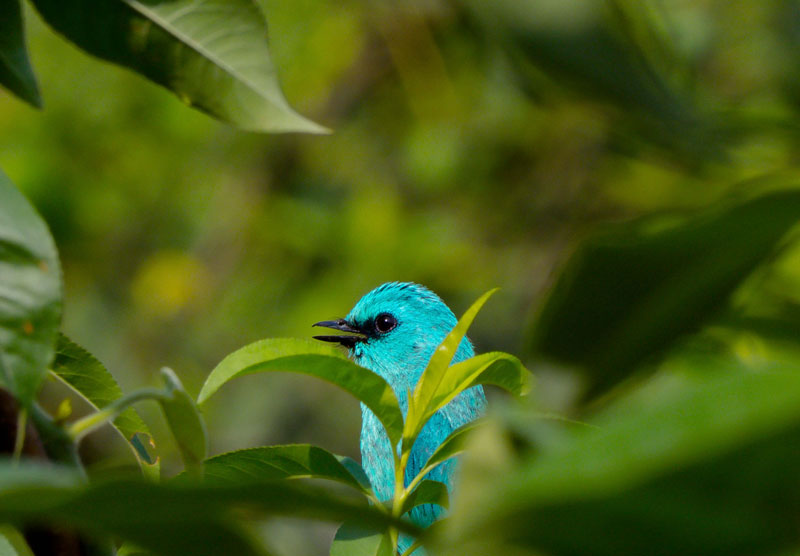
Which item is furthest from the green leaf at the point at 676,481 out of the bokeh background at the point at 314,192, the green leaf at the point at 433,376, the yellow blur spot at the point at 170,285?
the yellow blur spot at the point at 170,285

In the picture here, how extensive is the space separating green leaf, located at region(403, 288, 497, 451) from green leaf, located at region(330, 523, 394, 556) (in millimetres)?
128

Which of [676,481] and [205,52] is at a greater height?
[205,52]

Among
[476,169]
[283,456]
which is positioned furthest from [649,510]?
[476,169]

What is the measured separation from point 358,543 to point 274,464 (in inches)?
7.8

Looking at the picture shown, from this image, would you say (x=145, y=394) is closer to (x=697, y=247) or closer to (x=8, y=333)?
(x=8, y=333)

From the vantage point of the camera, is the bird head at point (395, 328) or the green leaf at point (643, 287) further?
the bird head at point (395, 328)

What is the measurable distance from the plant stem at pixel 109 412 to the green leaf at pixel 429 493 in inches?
17.4

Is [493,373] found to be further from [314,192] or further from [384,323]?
[314,192]

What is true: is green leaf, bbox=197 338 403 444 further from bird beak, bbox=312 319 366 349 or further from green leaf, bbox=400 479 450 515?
bird beak, bbox=312 319 366 349

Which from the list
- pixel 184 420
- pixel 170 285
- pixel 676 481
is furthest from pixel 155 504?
pixel 170 285

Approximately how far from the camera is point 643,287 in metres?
0.63

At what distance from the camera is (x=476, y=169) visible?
647 centimetres

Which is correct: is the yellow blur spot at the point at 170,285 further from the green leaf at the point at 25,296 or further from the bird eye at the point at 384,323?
the green leaf at the point at 25,296

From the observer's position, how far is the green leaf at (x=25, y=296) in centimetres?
83
